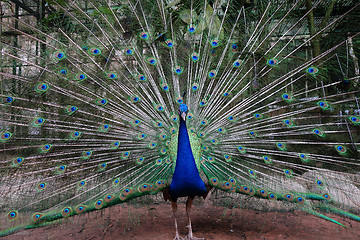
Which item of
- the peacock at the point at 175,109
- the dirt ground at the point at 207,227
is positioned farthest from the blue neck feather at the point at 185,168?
the dirt ground at the point at 207,227

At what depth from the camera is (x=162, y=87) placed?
10.1 ft

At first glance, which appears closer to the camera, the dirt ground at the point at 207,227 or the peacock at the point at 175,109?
the peacock at the point at 175,109

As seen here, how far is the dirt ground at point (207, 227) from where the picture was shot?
9.54 ft

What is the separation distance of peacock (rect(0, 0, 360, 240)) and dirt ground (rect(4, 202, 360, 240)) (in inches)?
12.7

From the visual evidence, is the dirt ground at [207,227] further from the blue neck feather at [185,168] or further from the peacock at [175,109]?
the blue neck feather at [185,168]

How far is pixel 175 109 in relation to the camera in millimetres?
3123

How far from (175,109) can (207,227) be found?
5.13ft

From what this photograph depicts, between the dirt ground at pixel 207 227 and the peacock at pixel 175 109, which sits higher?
the peacock at pixel 175 109

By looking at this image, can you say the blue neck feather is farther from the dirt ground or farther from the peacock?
the dirt ground

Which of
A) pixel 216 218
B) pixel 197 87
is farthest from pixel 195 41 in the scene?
pixel 216 218

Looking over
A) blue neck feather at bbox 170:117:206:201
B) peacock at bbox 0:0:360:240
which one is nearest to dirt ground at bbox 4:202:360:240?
peacock at bbox 0:0:360:240

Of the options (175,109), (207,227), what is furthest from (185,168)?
(207,227)

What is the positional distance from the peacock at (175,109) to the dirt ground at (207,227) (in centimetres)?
32

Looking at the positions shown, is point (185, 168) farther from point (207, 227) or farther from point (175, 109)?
point (207, 227)
